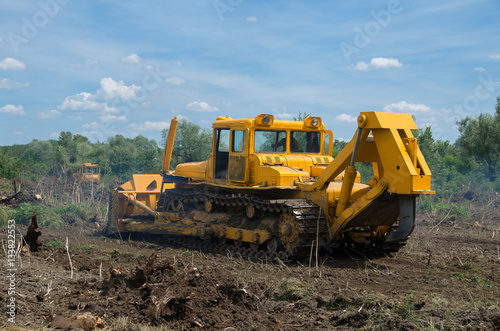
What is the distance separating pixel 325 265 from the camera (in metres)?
9.80

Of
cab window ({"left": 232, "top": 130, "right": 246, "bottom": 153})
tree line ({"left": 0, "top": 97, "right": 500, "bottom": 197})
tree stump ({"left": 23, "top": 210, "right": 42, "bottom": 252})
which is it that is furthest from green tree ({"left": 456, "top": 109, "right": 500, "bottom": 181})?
tree stump ({"left": 23, "top": 210, "right": 42, "bottom": 252})

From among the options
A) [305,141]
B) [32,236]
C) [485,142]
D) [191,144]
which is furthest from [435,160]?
[32,236]

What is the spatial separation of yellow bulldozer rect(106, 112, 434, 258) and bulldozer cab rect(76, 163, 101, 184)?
1684cm

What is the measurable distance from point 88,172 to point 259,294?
1124 inches

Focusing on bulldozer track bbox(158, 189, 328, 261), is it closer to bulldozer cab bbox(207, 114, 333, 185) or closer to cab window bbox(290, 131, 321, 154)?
bulldozer cab bbox(207, 114, 333, 185)

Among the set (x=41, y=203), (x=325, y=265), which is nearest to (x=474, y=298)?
(x=325, y=265)

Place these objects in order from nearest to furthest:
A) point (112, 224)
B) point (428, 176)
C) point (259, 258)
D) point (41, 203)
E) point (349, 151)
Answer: point (428, 176) → point (349, 151) → point (259, 258) → point (112, 224) → point (41, 203)

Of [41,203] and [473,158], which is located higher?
[473,158]

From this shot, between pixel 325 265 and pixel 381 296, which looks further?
pixel 325 265

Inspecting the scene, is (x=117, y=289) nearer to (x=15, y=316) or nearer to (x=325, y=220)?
(x=15, y=316)

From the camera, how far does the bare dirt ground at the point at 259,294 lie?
6.01 meters

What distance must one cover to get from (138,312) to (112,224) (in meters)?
8.53

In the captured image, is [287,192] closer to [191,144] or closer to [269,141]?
[269,141]

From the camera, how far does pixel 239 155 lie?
468 inches
